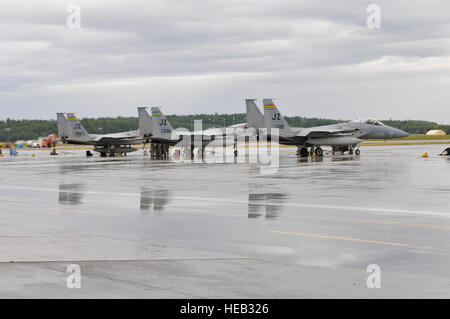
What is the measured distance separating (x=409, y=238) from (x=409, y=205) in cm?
576

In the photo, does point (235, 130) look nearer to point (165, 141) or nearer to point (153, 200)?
point (165, 141)

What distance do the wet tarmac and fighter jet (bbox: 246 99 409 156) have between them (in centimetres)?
2695

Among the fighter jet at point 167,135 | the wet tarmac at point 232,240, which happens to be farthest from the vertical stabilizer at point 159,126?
the wet tarmac at point 232,240

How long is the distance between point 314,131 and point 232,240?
39999mm

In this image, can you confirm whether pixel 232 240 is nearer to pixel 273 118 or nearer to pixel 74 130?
pixel 273 118

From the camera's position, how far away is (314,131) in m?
50.5

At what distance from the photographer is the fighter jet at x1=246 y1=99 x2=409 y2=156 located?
163ft

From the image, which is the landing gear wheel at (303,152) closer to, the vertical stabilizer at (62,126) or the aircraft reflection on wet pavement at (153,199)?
the vertical stabilizer at (62,126)

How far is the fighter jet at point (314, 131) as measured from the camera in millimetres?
49594

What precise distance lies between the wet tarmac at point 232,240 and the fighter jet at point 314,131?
27.0 m

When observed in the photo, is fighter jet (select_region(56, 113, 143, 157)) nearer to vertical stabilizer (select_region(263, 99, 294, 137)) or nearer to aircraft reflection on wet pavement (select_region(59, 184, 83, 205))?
vertical stabilizer (select_region(263, 99, 294, 137))

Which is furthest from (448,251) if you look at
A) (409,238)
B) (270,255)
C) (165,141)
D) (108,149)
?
(108,149)

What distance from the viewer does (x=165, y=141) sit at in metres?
58.4

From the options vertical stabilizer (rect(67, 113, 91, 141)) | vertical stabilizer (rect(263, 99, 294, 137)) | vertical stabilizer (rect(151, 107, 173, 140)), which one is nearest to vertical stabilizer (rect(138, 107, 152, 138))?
vertical stabilizer (rect(151, 107, 173, 140))
